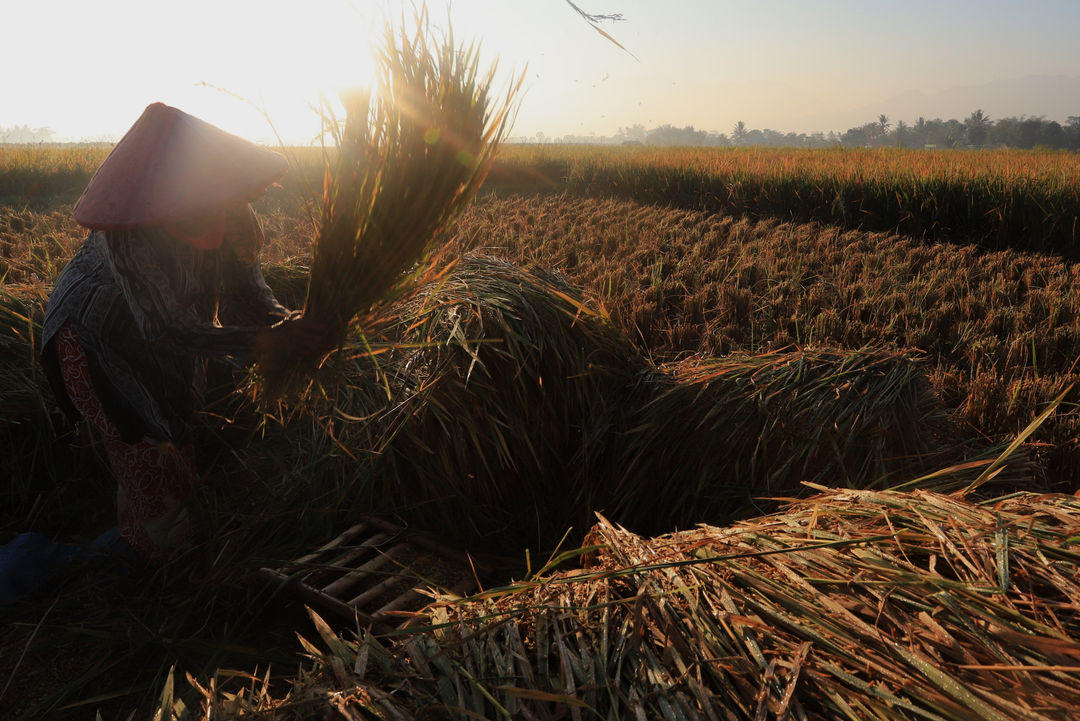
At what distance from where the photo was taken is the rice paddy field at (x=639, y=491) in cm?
92

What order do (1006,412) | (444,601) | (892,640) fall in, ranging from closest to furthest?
(892,640)
(444,601)
(1006,412)

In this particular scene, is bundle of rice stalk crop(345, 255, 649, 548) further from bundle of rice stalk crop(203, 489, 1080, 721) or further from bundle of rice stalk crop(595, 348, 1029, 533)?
bundle of rice stalk crop(203, 489, 1080, 721)

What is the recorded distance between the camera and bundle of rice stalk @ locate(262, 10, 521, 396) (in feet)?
5.19

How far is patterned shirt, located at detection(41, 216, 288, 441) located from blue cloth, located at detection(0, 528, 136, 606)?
435mm

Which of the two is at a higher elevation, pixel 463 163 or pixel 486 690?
pixel 463 163

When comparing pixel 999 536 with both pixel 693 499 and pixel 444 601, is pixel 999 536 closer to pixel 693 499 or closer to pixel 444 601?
pixel 444 601

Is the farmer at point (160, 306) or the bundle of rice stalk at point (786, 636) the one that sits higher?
the farmer at point (160, 306)

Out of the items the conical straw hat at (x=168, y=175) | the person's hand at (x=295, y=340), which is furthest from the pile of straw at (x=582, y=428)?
the conical straw hat at (x=168, y=175)

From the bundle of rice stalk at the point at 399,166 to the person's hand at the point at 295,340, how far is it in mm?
34

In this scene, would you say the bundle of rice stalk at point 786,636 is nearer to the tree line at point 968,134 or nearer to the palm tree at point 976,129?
the tree line at point 968,134

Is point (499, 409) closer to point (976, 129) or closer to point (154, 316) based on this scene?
point (154, 316)

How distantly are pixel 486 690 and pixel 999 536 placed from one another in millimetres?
776

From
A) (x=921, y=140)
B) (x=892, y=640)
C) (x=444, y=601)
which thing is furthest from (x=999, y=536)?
(x=921, y=140)

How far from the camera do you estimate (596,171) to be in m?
10.7
